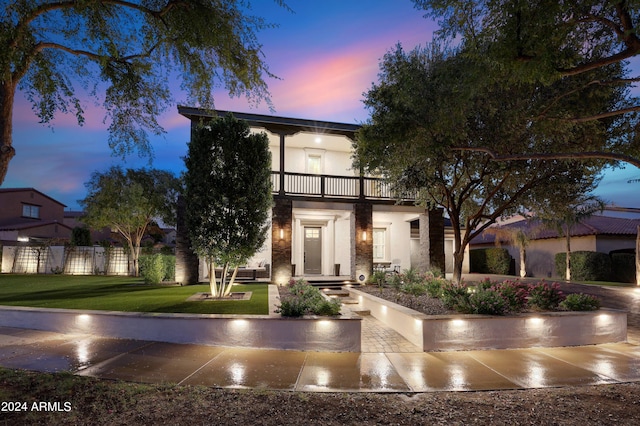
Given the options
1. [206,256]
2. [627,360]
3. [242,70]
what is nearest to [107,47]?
[242,70]

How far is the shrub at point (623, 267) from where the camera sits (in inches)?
688

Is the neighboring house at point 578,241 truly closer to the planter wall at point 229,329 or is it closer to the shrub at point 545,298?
the shrub at point 545,298

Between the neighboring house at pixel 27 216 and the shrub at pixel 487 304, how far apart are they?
31.1 m

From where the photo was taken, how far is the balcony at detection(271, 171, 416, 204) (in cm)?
1451

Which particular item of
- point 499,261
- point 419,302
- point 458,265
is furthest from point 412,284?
point 499,261

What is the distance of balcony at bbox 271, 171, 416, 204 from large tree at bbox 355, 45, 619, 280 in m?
3.61

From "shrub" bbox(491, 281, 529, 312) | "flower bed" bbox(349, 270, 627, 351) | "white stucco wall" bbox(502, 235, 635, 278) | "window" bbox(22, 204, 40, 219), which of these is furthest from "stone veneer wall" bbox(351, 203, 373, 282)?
"window" bbox(22, 204, 40, 219)

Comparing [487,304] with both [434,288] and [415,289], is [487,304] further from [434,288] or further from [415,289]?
[415,289]

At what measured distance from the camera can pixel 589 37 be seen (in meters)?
7.30

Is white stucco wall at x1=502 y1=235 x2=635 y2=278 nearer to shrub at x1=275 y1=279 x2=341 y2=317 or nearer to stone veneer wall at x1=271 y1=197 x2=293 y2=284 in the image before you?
stone veneer wall at x1=271 y1=197 x2=293 y2=284

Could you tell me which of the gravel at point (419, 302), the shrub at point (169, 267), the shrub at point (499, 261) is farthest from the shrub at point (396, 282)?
the shrub at point (499, 261)

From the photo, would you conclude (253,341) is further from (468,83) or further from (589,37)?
(589,37)

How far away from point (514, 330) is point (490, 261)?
19493 mm

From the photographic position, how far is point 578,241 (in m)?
20.0
